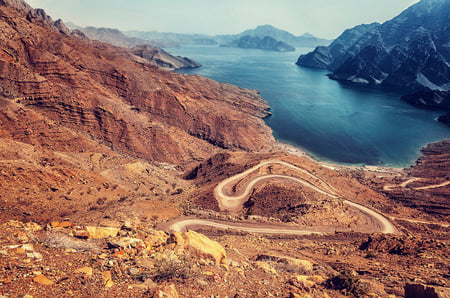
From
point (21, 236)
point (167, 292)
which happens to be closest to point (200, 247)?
point (167, 292)

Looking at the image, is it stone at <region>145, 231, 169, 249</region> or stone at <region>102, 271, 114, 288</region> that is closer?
stone at <region>102, 271, 114, 288</region>

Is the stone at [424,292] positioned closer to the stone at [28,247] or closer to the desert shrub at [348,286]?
the desert shrub at [348,286]

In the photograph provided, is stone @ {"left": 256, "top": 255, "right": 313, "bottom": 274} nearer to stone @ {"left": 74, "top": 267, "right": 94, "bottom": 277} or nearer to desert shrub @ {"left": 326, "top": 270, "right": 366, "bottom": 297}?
desert shrub @ {"left": 326, "top": 270, "right": 366, "bottom": 297}

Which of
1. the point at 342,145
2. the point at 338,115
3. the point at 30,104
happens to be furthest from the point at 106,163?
the point at 338,115

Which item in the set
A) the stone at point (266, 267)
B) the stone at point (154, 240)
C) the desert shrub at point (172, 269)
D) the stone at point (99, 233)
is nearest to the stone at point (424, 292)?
the stone at point (266, 267)

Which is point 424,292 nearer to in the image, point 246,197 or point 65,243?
point 65,243

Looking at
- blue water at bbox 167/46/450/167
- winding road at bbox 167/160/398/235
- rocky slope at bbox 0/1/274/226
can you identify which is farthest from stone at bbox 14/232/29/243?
blue water at bbox 167/46/450/167
